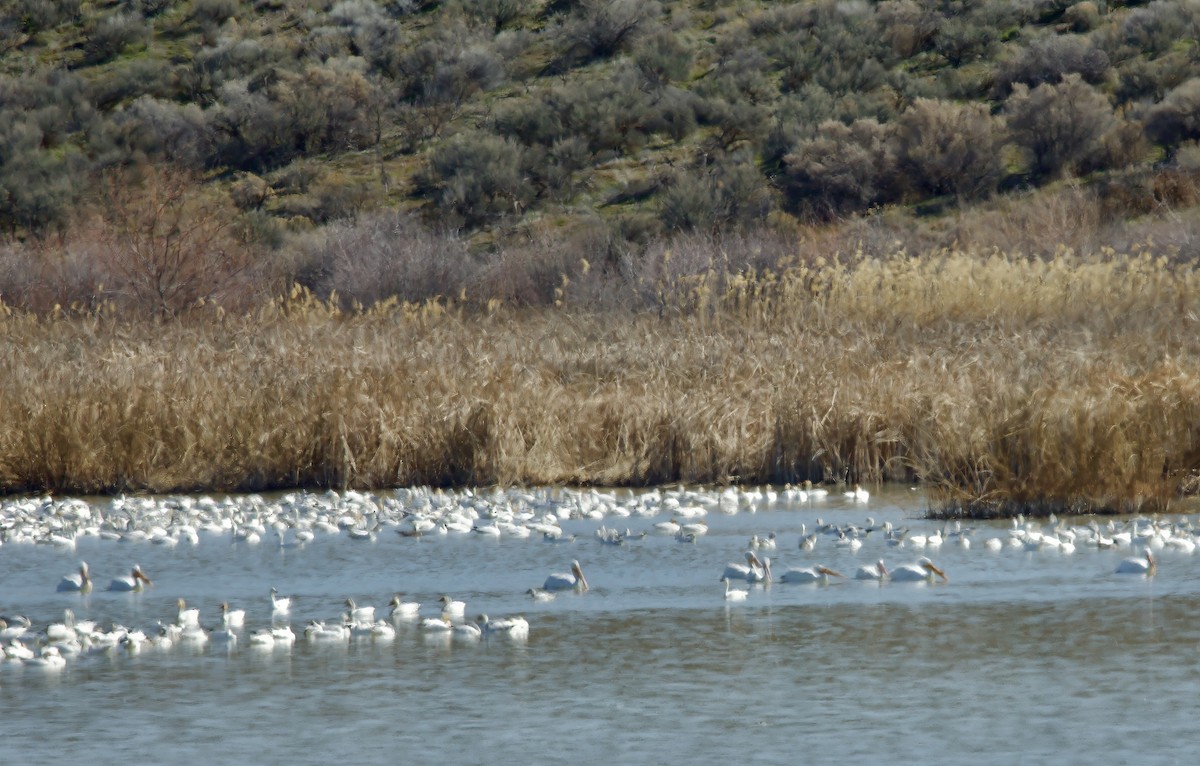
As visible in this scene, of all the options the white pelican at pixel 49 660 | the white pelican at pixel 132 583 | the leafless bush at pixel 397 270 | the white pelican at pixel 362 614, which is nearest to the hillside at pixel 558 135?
the leafless bush at pixel 397 270

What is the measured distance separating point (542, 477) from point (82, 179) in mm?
27710

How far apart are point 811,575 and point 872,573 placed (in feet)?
1.07

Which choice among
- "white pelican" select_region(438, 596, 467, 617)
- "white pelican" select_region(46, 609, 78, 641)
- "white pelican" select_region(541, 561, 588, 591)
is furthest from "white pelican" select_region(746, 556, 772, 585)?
"white pelican" select_region(46, 609, 78, 641)

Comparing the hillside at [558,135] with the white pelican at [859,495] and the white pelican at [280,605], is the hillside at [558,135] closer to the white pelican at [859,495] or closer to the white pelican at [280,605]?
the white pelican at [859,495]

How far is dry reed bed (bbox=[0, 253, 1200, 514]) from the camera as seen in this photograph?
463 inches

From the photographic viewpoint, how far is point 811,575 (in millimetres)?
9109

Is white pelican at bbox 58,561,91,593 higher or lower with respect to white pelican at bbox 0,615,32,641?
Answer: higher

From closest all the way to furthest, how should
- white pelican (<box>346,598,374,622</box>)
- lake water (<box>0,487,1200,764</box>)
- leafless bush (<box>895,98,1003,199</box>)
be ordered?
lake water (<box>0,487,1200,764</box>), white pelican (<box>346,598,374,622</box>), leafless bush (<box>895,98,1003,199</box>)

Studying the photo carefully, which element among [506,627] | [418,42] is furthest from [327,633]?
[418,42]

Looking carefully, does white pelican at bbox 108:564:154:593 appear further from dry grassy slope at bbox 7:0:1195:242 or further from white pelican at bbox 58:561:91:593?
dry grassy slope at bbox 7:0:1195:242

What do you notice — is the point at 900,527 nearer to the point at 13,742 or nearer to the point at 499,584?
the point at 499,584

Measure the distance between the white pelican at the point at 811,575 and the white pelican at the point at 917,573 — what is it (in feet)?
1.01

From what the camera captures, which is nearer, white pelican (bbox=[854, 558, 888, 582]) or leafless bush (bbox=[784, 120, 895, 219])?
white pelican (bbox=[854, 558, 888, 582])

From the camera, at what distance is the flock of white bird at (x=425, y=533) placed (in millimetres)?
7836
